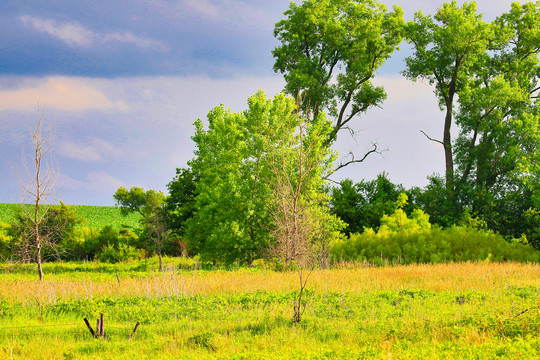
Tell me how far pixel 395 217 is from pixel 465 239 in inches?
188

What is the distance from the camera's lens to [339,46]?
33.9 metres

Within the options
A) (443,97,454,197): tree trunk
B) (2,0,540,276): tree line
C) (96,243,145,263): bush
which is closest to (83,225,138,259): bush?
(96,243,145,263): bush

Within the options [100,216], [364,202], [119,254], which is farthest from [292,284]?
[100,216]

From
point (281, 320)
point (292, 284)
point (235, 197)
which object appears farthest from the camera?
point (235, 197)

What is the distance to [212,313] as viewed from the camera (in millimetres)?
11125

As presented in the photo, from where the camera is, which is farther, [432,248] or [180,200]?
[180,200]

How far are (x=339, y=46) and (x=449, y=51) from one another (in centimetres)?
750

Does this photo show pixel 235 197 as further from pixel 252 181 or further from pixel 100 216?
pixel 100 216

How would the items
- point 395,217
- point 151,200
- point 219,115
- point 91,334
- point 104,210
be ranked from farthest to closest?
point 104,210 < point 151,200 < point 219,115 < point 395,217 < point 91,334

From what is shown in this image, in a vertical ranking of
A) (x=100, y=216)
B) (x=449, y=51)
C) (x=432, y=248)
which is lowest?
(x=432, y=248)

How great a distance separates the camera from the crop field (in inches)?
309

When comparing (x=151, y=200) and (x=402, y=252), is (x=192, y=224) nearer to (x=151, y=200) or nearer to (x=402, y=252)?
(x=151, y=200)

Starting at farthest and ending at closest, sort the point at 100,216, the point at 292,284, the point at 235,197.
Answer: the point at 100,216, the point at 235,197, the point at 292,284

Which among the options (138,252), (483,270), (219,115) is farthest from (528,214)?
(138,252)
